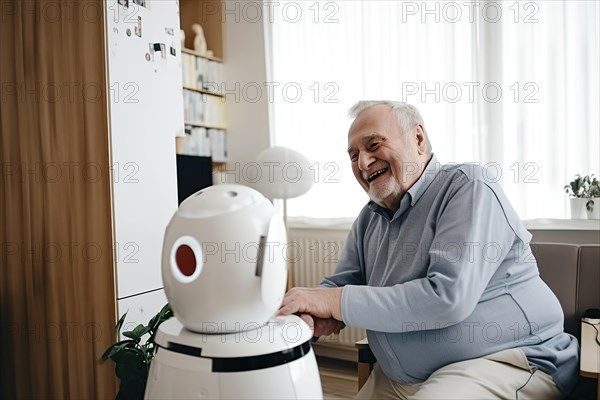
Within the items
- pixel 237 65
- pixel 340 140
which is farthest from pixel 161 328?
pixel 237 65

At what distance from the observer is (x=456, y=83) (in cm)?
308

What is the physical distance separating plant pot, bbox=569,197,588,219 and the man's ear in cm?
134

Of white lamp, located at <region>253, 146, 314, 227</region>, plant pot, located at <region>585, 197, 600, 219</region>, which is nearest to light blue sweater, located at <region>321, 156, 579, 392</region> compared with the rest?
plant pot, located at <region>585, 197, 600, 219</region>

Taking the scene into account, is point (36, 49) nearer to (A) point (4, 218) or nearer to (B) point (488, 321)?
(A) point (4, 218)

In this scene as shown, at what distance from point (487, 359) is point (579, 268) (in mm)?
680

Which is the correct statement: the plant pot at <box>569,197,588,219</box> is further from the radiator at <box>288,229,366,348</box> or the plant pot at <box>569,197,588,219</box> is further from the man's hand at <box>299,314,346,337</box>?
the man's hand at <box>299,314,346,337</box>

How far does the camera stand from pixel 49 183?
7.92ft

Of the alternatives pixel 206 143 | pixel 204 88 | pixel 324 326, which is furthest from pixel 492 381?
pixel 204 88

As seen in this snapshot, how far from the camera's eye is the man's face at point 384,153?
1.61 metres

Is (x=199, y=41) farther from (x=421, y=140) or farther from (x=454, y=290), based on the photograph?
(x=454, y=290)

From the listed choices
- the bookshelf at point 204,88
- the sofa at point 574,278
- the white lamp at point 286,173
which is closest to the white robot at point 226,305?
the sofa at point 574,278

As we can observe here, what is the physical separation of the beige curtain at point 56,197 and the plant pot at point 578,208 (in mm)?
2128

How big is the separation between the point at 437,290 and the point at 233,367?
1.94 ft

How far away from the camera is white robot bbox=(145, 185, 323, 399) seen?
0.95m
